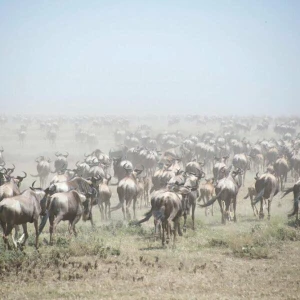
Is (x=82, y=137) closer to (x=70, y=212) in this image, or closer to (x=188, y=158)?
(x=188, y=158)

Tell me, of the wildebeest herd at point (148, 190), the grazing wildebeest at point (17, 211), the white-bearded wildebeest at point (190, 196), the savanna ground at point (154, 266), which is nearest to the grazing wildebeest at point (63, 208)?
the wildebeest herd at point (148, 190)

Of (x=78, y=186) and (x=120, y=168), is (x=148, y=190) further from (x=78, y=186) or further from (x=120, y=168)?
(x=78, y=186)

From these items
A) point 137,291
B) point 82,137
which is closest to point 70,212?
point 137,291

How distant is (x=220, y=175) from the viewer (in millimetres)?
22219

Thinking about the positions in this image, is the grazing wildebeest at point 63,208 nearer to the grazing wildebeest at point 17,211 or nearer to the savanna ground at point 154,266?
the savanna ground at point 154,266

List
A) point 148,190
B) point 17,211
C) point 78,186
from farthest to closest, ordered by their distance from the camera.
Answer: point 148,190
point 78,186
point 17,211

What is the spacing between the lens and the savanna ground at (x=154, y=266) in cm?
891

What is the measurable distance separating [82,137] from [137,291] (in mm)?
48470

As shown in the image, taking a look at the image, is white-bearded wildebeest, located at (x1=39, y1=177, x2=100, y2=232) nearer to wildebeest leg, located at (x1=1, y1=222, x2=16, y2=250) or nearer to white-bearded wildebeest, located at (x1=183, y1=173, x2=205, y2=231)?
white-bearded wildebeest, located at (x1=183, y1=173, x2=205, y2=231)

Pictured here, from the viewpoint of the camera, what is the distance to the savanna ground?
8.91 metres

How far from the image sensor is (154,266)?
1066cm

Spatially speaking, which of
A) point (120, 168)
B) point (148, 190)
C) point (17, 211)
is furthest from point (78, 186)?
point (120, 168)

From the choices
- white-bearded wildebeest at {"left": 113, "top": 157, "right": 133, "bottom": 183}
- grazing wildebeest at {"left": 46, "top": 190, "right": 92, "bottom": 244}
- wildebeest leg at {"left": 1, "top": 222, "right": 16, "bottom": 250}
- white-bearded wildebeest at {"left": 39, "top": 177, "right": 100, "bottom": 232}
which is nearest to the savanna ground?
wildebeest leg at {"left": 1, "top": 222, "right": 16, "bottom": 250}

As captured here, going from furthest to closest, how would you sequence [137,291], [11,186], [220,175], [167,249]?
1. [220,175]
2. [11,186]
3. [167,249]
4. [137,291]
